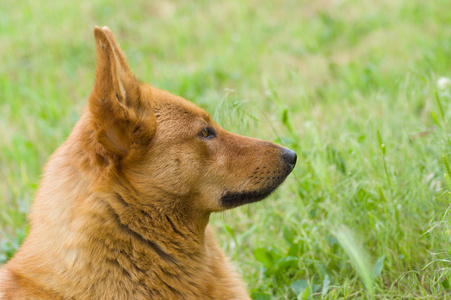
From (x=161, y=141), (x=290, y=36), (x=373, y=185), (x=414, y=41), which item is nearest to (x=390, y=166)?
(x=373, y=185)

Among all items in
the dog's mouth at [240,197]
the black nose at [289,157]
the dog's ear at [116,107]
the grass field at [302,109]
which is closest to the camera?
the dog's ear at [116,107]

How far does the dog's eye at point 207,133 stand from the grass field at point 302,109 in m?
0.49

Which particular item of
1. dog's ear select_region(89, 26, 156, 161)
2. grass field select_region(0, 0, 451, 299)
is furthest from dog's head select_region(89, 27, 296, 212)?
grass field select_region(0, 0, 451, 299)

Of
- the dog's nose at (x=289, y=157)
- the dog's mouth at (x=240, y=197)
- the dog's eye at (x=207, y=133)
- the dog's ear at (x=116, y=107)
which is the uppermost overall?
the dog's ear at (x=116, y=107)

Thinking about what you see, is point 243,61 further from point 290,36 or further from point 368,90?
point 368,90

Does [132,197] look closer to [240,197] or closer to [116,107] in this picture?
[116,107]

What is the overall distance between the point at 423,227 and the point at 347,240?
35.6 inches

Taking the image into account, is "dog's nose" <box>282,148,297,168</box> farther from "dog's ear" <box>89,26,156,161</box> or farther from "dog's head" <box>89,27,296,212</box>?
"dog's ear" <box>89,26,156,161</box>

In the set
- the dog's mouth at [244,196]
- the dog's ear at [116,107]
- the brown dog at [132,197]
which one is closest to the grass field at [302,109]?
the dog's mouth at [244,196]

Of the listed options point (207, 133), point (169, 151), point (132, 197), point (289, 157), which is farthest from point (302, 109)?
point (132, 197)

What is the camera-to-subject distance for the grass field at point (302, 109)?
3254 millimetres

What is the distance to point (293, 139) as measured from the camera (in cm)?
379

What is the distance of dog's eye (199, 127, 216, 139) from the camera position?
2914mm

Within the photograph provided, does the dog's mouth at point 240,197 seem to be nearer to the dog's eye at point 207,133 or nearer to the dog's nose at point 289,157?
the dog's nose at point 289,157
